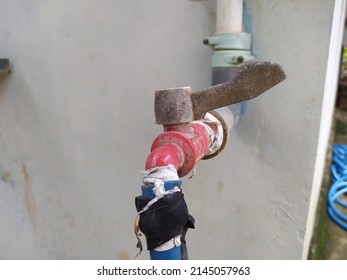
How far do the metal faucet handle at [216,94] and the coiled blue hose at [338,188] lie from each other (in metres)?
0.74

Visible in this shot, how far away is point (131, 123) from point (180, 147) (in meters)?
0.46

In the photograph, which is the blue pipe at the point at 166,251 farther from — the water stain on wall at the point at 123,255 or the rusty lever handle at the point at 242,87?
the water stain on wall at the point at 123,255

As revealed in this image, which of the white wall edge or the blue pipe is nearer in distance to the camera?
the blue pipe

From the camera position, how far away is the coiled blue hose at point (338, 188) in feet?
3.16

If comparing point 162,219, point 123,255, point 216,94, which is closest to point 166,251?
point 162,219

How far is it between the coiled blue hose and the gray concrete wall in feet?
1.10

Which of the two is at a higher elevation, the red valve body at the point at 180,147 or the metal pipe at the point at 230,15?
the metal pipe at the point at 230,15

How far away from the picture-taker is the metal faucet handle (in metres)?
0.36

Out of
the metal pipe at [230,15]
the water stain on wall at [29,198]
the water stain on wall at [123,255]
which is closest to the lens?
the metal pipe at [230,15]

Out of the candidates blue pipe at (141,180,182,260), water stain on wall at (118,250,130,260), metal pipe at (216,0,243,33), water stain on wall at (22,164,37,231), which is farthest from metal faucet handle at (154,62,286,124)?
water stain on wall at (22,164,37,231)

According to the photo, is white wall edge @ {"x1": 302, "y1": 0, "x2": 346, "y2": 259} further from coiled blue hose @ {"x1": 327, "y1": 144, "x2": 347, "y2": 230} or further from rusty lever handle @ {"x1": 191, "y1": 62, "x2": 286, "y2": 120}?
rusty lever handle @ {"x1": 191, "y1": 62, "x2": 286, "y2": 120}

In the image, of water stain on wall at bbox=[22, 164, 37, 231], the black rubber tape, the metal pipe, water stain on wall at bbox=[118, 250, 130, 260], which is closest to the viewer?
the black rubber tape

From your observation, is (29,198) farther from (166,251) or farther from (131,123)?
(166,251)

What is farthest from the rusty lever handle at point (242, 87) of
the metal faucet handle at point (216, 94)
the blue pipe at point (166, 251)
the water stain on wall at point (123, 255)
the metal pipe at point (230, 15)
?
the water stain on wall at point (123, 255)
